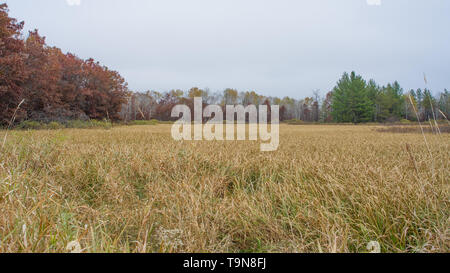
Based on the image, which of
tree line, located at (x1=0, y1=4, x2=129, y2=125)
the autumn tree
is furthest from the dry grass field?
the autumn tree

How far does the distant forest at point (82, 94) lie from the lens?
34.0 ft

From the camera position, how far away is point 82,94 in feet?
57.3

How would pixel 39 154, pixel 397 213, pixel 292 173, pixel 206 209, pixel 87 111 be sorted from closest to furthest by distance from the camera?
pixel 397 213
pixel 206 209
pixel 292 173
pixel 39 154
pixel 87 111

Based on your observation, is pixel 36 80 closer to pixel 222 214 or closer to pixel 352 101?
pixel 222 214

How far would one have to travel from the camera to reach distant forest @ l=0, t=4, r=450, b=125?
34.0 feet

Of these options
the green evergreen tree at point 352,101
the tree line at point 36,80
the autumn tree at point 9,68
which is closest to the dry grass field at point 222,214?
the tree line at point 36,80

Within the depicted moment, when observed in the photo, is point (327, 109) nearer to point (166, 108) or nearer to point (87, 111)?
point (166, 108)

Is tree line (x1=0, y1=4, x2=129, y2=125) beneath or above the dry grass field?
above

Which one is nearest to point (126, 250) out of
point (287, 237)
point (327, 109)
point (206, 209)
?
point (206, 209)

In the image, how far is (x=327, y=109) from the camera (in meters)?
55.6

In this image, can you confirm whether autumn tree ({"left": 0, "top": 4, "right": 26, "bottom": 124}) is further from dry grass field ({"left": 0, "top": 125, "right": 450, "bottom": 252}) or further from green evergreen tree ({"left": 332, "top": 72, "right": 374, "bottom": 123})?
green evergreen tree ({"left": 332, "top": 72, "right": 374, "bottom": 123})

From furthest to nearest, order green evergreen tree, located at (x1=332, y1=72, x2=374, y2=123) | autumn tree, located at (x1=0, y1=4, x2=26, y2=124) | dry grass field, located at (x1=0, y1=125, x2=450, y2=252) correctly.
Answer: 1. green evergreen tree, located at (x1=332, y1=72, x2=374, y2=123)
2. autumn tree, located at (x1=0, y1=4, x2=26, y2=124)
3. dry grass field, located at (x1=0, y1=125, x2=450, y2=252)

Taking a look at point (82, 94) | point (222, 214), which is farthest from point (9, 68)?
point (222, 214)
